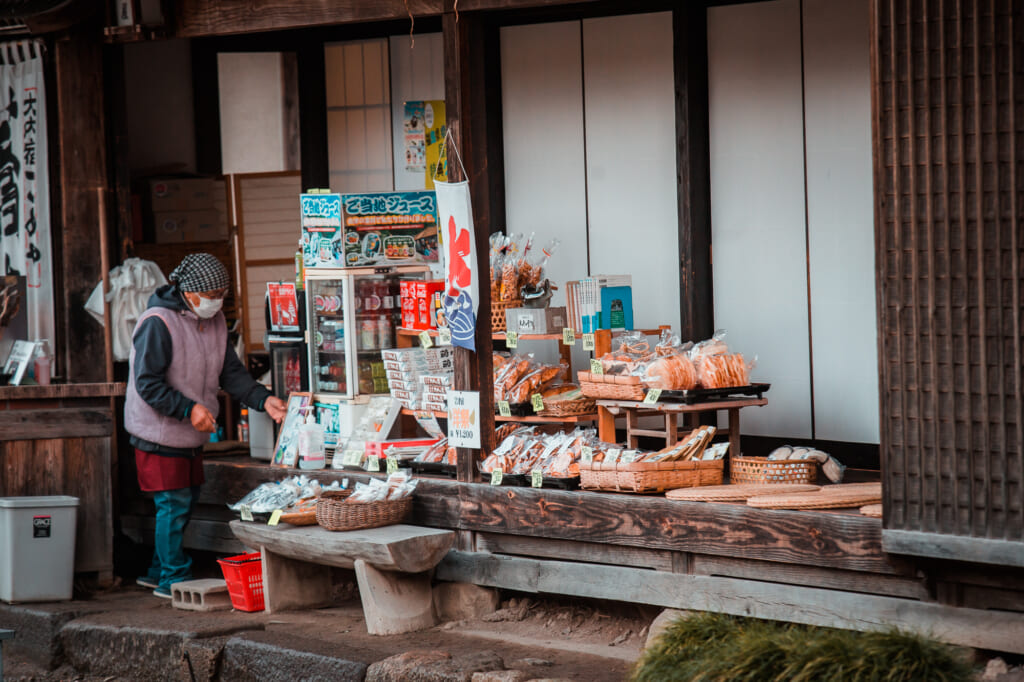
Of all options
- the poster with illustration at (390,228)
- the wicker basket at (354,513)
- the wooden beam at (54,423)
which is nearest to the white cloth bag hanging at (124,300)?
the wooden beam at (54,423)

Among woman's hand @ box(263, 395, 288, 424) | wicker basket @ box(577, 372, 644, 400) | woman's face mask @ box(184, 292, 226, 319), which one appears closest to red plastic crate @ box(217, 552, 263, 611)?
woman's hand @ box(263, 395, 288, 424)

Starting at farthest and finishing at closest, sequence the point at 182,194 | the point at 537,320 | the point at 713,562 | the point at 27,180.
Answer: the point at 182,194
the point at 27,180
the point at 537,320
the point at 713,562

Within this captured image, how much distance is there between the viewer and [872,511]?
21.7 feet

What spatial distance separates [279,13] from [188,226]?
14.4 feet

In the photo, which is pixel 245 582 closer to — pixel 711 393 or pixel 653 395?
pixel 653 395

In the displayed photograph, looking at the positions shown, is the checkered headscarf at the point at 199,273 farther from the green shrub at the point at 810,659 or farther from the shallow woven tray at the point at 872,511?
the shallow woven tray at the point at 872,511

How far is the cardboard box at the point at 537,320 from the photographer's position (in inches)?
342

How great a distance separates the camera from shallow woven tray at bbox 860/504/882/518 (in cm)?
659

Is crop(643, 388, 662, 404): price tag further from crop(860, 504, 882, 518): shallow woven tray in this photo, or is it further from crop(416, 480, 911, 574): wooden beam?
crop(860, 504, 882, 518): shallow woven tray

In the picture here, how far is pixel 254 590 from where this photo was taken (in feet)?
28.2

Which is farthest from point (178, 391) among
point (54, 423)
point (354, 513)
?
point (354, 513)

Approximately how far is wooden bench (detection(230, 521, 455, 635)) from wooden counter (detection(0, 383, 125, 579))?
156cm

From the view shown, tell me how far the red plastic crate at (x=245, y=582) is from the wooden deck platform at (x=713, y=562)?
803mm

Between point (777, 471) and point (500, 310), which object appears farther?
point (500, 310)
